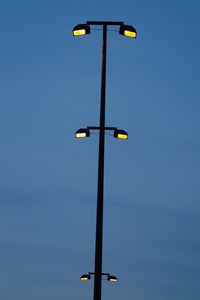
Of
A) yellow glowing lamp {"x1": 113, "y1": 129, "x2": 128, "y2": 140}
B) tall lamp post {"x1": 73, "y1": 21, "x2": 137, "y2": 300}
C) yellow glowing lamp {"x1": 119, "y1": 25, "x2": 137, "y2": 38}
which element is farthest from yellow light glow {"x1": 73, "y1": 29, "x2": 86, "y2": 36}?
yellow glowing lamp {"x1": 113, "y1": 129, "x2": 128, "y2": 140}

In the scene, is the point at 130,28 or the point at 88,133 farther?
the point at 88,133

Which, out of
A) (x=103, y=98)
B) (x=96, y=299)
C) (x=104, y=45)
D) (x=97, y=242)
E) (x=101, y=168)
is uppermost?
(x=104, y=45)

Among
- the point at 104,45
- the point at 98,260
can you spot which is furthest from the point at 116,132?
the point at 98,260

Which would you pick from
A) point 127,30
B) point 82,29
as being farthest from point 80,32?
point 127,30

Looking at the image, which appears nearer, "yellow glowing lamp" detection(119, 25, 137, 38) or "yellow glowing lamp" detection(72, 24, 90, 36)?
"yellow glowing lamp" detection(119, 25, 137, 38)

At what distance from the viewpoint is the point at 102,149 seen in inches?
754

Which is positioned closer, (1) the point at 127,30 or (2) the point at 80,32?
(1) the point at 127,30

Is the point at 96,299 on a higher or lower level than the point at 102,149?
lower

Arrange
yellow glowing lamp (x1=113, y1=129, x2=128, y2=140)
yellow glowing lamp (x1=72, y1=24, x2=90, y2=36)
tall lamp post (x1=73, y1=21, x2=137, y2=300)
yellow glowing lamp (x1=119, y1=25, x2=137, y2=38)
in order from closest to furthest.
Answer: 1. tall lamp post (x1=73, y1=21, x2=137, y2=300)
2. yellow glowing lamp (x1=119, y1=25, x2=137, y2=38)
3. yellow glowing lamp (x1=72, y1=24, x2=90, y2=36)
4. yellow glowing lamp (x1=113, y1=129, x2=128, y2=140)

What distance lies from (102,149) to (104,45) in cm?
261

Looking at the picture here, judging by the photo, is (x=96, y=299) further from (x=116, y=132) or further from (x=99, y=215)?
(x=116, y=132)

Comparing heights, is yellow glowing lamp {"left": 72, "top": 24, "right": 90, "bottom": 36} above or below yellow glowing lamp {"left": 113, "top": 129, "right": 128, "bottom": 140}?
above

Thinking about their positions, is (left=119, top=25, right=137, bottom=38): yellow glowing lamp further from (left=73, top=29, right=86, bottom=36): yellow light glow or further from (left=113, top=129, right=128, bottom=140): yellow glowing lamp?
(left=113, top=129, right=128, bottom=140): yellow glowing lamp

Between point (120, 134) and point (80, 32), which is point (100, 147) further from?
point (80, 32)
